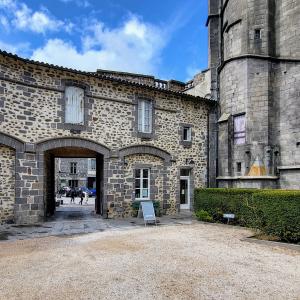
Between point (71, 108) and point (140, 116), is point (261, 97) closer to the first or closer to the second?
point (140, 116)

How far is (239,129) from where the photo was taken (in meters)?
15.2

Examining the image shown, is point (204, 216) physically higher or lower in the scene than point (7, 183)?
lower

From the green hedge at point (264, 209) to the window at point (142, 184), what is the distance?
9.78 ft

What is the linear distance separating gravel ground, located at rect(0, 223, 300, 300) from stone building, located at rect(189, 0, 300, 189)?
19.6 ft

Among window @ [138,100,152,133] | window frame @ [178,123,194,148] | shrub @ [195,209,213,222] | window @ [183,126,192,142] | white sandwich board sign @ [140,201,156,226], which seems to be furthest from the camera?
window @ [183,126,192,142]

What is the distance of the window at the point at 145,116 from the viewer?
47.8ft

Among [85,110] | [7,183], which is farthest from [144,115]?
[7,183]

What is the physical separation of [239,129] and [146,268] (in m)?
10.5

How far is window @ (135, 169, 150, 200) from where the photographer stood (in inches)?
569

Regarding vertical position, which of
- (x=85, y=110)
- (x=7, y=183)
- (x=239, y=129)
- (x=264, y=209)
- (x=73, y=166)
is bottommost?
(x=264, y=209)

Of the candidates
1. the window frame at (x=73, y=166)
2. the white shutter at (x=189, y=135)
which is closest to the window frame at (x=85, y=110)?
the white shutter at (x=189, y=135)

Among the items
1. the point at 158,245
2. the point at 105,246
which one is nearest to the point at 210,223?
the point at 158,245

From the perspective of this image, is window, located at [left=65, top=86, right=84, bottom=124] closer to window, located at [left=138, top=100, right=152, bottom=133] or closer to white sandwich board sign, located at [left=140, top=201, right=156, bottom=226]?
window, located at [left=138, top=100, right=152, bottom=133]

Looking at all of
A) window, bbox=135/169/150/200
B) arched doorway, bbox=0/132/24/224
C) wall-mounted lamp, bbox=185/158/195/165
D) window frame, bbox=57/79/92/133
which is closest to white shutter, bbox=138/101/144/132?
window, bbox=135/169/150/200
